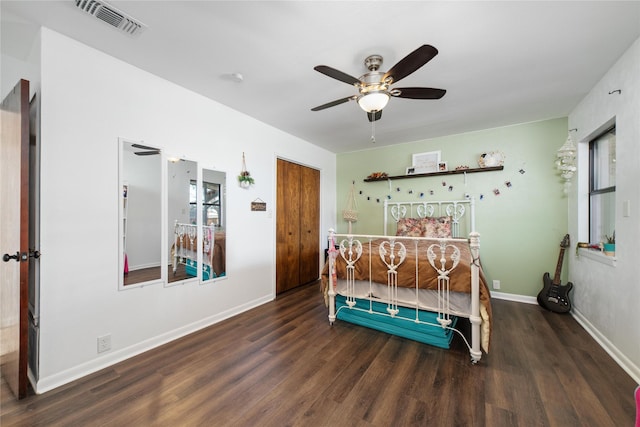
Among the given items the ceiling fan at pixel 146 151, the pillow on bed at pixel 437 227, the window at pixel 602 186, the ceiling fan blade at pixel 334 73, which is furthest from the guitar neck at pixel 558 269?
the ceiling fan at pixel 146 151

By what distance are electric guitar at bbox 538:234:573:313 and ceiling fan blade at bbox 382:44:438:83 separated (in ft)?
10.4

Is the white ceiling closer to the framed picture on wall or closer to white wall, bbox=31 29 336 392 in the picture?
white wall, bbox=31 29 336 392

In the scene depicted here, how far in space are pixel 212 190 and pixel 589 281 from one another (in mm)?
4204

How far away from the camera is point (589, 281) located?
2.61 meters

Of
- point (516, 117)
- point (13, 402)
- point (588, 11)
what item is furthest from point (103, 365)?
point (516, 117)

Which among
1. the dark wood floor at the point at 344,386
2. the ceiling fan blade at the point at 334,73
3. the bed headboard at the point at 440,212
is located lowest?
the dark wood floor at the point at 344,386

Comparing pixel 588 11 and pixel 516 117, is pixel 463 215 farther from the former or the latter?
pixel 588 11

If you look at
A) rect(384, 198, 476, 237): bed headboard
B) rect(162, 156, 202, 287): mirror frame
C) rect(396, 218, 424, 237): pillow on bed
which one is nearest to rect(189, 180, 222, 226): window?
rect(162, 156, 202, 287): mirror frame

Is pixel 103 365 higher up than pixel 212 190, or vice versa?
pixel 212 190

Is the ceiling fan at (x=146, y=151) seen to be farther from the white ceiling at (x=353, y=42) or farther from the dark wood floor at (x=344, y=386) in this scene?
the dark wood floor at (x=344, y=386)

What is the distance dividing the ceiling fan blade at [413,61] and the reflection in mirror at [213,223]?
6.87 feet

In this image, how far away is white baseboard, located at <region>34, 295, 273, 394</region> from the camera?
1747mm

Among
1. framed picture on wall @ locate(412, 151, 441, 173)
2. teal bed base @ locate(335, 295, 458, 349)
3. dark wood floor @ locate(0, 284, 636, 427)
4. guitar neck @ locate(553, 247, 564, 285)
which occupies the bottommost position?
dark wood floor @ locate(0, 284, 636, 427)

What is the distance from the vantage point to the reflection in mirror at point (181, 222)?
97.3 inches
